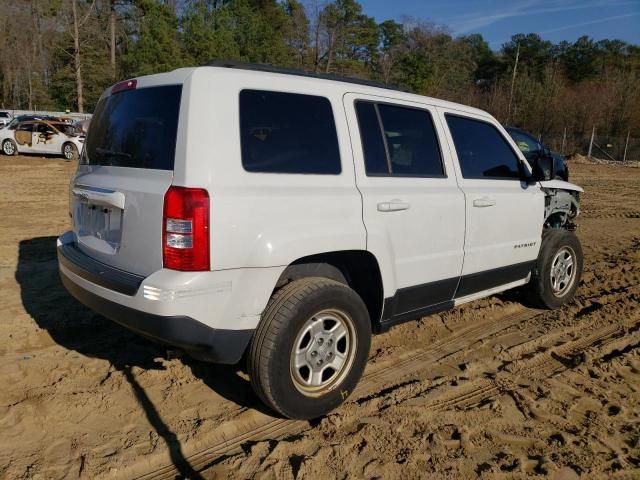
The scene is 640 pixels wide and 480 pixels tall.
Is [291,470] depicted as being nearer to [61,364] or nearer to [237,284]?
[237,284]

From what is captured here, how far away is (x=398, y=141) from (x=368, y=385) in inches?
67.7

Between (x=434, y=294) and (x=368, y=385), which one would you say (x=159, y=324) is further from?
(x=434, y=294)

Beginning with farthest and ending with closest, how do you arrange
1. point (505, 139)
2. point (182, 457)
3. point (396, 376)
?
point (505, 139) → point (396, 376) → point (182, 457)

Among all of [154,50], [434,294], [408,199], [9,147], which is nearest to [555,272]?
[434,294]

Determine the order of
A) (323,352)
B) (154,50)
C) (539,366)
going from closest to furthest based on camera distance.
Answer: (323,352)
(539,366)
(154,50)

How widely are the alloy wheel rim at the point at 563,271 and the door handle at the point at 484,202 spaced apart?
4.50 ft

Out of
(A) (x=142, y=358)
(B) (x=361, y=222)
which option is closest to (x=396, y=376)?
(B) (x=361, y=222)

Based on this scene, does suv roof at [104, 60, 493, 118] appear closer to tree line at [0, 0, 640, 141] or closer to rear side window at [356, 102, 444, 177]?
rear side window at [356, 102, 444, 177]

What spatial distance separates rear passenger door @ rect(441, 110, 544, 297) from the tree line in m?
31.5

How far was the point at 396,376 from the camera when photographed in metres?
3.88

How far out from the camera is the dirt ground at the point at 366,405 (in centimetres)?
284

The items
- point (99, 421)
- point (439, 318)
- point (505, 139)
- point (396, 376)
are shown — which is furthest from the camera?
point (439, 318)

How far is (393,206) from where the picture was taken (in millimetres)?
3445

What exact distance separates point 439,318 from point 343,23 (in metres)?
48.0
